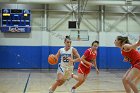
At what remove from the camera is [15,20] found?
22.7 meters

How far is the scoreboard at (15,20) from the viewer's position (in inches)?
886

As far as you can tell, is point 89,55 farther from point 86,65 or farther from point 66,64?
point 66,64

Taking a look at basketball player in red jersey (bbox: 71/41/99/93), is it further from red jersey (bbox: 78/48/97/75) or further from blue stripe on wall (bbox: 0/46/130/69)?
blue stripe on wall (bbox: 0/46/130/69)

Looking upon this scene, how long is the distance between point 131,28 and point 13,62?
31.6 ft

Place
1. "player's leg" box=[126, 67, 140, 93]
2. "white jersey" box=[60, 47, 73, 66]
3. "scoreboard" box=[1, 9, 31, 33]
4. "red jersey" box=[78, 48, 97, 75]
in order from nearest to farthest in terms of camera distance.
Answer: "player's leg" box=[126, 67, 140, 93]
"white jersey" box=[60, 47, 73, 66]
"red jersey" box=[78, 48, 97, 75]
"scoreboard" box=[1, 9, 31, 33]

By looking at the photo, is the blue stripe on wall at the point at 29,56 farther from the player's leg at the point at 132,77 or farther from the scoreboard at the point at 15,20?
the player's leg at the point at 132,77

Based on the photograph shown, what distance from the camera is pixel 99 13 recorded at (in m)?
Answer: 23.7

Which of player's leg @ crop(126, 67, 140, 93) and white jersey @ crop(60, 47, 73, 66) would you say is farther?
white jersey @ crop(60, 47, 73, 66)

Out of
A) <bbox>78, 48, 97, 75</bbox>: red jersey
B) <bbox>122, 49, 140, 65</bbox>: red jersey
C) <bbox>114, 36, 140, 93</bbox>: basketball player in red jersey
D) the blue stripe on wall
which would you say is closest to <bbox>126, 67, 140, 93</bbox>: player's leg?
<bbox>114, 36, 140, 93</bbox>: basketball player in red jersey

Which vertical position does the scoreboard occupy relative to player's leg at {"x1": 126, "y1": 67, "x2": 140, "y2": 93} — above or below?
above

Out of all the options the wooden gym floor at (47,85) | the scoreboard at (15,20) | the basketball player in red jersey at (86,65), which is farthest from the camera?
the scoreboard at (15,20)

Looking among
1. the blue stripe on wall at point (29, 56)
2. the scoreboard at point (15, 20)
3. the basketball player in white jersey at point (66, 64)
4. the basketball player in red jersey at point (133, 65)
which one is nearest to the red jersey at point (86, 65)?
the basketball player in white jersey at point (66, 64)

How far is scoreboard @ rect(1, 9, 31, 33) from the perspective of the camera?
2250 cm

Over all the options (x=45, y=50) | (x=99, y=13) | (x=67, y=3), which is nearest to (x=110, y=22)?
(x=99, y=13)
